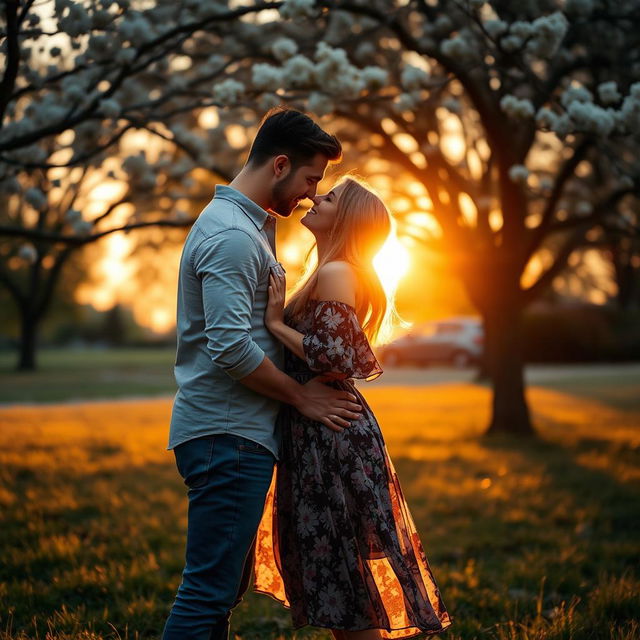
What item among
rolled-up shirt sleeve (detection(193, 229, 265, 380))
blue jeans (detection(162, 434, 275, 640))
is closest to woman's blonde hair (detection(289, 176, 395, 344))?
rolled-up shirt sleeve (detection(193, 229, 265, 380))

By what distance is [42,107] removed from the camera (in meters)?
6.21

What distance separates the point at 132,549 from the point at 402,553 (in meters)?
2.54

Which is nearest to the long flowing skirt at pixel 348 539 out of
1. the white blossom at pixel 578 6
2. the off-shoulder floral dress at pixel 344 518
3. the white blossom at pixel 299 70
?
the off-shoulder floral dress at pixel 344 518

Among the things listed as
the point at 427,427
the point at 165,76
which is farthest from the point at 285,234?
the point at 165,76

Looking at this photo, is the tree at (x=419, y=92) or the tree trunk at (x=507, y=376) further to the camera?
the tree trunk at (x=507, y=376)

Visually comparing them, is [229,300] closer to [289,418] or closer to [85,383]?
[289,418]

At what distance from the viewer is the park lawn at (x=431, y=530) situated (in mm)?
3463

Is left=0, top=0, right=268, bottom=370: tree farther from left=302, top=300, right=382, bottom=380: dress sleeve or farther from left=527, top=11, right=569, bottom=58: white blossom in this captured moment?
left=302, top=300, right=382, bottom=380: dress sleeve

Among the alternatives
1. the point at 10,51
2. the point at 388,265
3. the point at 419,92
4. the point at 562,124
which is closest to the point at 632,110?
the point at 562,124

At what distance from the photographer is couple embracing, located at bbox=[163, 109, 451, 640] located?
7.52 ft

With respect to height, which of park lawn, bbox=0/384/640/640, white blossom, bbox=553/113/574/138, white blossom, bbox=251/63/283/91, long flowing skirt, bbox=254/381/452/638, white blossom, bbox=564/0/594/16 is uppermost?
white blossom, bbox=564/0/594/16

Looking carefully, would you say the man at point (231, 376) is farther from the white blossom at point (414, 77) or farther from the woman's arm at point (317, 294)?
the white blossom at point (414, 77)

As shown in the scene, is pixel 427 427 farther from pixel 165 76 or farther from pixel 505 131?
pixel 165 76

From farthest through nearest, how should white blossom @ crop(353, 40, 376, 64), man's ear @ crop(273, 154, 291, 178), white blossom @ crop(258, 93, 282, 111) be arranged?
white blossom @ crop(353, 40, 376, 64) < white blossom @ crop(258, 93, 282, 111) < man's ear @ crop(273, 154, 291, 178)
